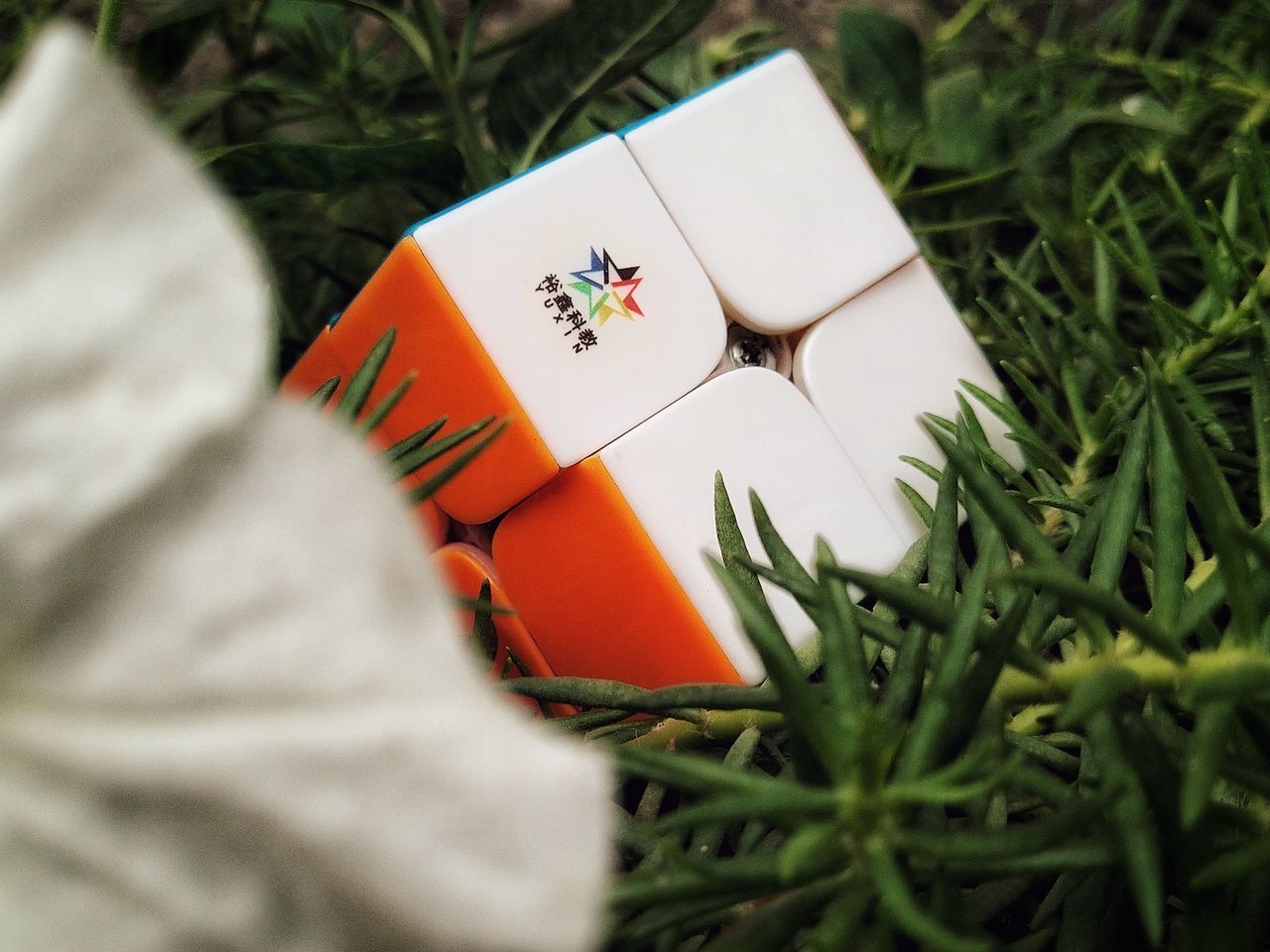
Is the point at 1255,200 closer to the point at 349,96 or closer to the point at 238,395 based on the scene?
the point at 238,395

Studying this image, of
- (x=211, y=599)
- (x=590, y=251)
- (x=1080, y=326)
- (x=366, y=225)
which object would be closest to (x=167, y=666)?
(x=211, y=599)

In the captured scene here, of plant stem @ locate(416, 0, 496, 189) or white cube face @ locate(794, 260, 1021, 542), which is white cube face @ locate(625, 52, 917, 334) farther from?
plant stem @ locate(416, 0, 496, 189)

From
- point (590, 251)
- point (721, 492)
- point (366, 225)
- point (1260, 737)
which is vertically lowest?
point (1260, 737)

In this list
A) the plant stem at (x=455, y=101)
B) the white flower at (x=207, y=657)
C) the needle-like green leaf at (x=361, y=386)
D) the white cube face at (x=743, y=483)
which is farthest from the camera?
the plant stem at (x=455, y=101)

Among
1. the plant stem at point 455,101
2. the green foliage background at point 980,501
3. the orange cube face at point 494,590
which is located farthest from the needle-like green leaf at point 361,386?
the plant stem at point 455,101

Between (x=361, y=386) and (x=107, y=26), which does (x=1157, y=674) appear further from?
(x=107, y=26)

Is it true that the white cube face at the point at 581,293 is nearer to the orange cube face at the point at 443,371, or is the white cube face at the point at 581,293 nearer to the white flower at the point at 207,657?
the orange cube face at the point at 443,371

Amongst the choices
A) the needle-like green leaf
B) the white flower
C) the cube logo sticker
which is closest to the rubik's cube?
the cube logo sticker
